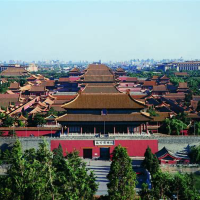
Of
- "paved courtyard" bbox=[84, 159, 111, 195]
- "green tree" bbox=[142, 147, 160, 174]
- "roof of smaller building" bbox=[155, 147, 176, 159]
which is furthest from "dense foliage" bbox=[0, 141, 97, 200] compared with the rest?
"roof of smaller building" bbox=[155, 147, 176, 159]

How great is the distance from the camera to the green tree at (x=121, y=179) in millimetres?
15141

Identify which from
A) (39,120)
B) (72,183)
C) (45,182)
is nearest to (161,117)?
(39,120)

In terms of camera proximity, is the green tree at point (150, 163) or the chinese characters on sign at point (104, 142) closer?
the green tree at point (150, 163)

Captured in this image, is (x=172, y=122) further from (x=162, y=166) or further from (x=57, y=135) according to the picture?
(x=57, y=135)

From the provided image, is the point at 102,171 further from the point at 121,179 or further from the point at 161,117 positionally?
the point at 161,117

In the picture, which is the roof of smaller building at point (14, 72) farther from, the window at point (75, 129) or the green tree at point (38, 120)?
the window at point (75, 129)

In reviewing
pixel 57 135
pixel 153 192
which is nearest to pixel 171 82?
pixel 57 135

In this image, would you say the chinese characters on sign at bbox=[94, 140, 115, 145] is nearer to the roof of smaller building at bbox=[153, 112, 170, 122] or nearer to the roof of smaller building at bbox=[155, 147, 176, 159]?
the roof of smaller building at bbox=[155, 147, 176, 159]

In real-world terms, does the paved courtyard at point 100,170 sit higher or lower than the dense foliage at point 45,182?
lower

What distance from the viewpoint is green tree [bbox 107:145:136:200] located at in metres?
15.1

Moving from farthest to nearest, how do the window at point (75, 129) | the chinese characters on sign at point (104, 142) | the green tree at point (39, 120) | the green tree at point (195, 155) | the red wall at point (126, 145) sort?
the green tree at point (39, 120) < the window at point (75, 129) < the red wall at point (126, 145) < the chinese characters on sign at point (104, 142) < the green tree at point (195, 155)

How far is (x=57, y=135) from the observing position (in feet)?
90.2

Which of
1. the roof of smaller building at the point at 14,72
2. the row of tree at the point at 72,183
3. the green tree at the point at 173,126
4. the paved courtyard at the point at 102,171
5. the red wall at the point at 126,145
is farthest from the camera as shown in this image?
the roof of smaller building at the point at 14,72

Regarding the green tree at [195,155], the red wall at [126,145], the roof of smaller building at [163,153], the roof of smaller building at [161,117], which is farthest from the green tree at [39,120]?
the green tree at [195,155]
